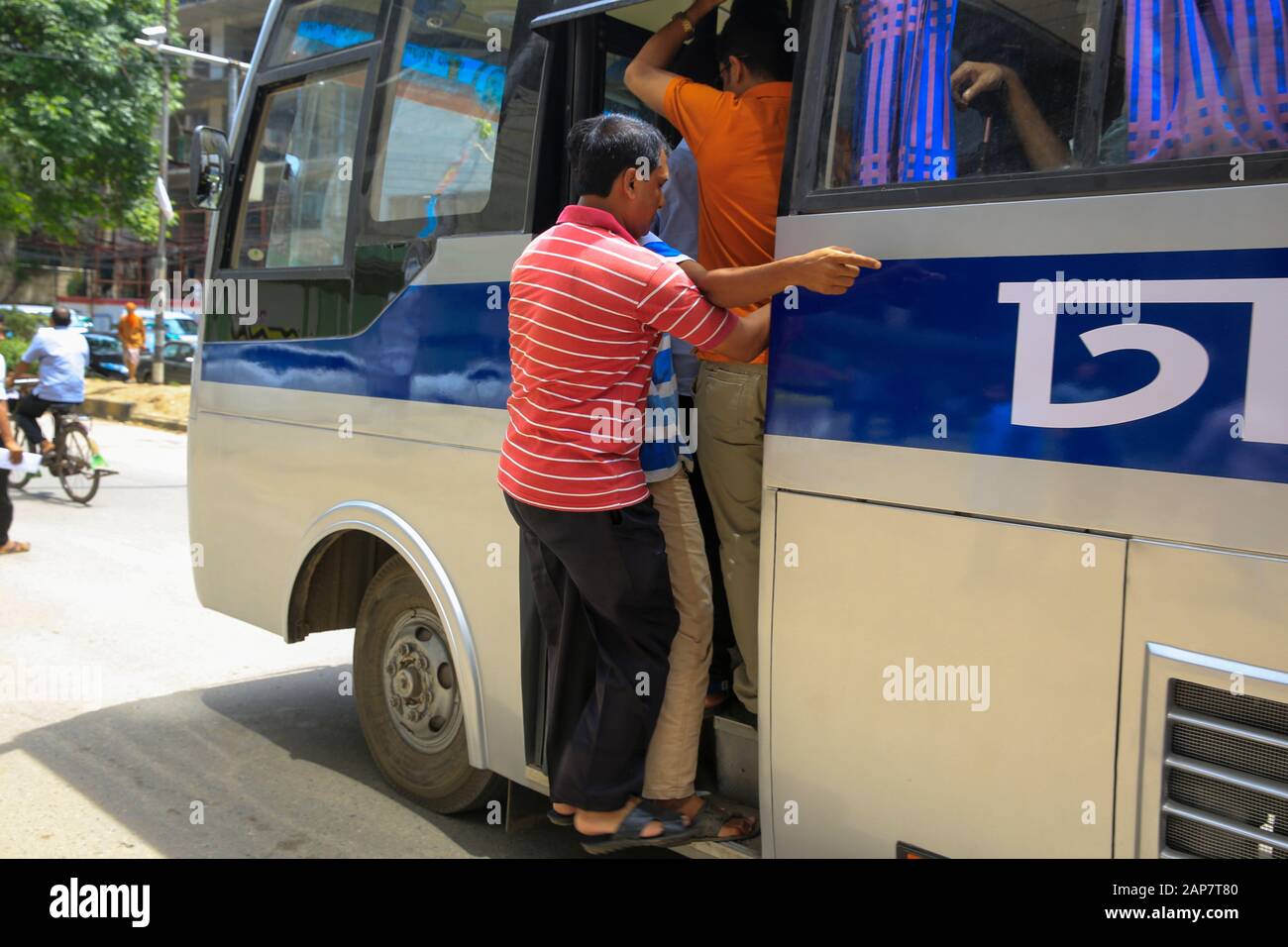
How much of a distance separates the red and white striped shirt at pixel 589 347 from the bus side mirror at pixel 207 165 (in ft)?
7.55

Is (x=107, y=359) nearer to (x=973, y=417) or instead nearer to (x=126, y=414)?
(x=126, y=414)

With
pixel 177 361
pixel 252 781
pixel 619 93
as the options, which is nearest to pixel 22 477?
pixel 252 781

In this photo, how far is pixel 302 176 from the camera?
4.26 m

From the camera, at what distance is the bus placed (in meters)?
1.95

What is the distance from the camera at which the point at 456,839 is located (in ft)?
12.6

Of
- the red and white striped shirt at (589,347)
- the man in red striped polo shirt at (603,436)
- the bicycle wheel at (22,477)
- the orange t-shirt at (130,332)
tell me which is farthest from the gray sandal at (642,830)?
the orange t-shirt at (130,332)

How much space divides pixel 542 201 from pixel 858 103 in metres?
1.07

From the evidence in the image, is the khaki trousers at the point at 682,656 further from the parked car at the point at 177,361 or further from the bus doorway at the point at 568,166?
the parked car at the point at 177,361

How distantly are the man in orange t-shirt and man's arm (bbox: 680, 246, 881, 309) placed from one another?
0.81ft

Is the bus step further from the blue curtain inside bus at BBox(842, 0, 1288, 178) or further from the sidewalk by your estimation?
the sidewalk

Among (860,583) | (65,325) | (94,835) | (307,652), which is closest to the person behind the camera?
(860,583)

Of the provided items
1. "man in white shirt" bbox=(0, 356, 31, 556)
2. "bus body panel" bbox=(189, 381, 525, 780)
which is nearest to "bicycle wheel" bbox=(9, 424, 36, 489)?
"man in white shirt" bbox=(0, 356, 31, 556)
